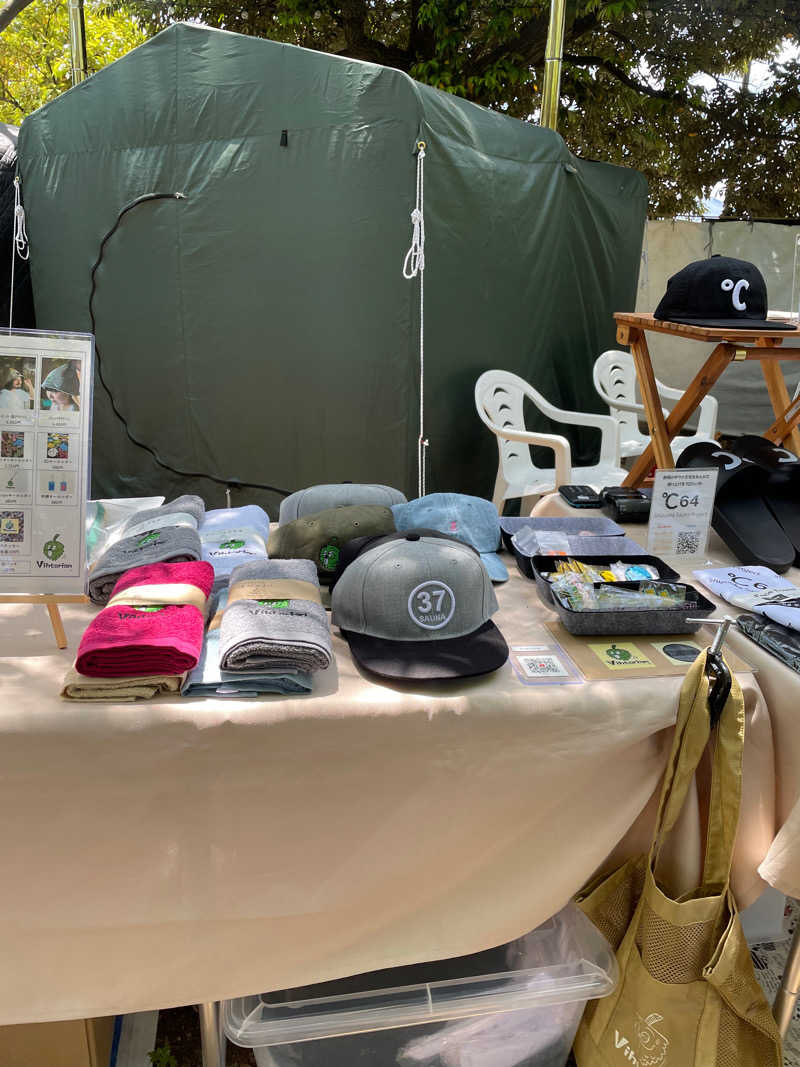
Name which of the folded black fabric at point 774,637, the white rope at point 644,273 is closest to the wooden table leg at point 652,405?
the folded black fabric at point 774,637

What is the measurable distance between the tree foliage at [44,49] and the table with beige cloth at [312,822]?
1369cm

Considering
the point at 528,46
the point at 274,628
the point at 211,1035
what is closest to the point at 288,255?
the point at 274,628

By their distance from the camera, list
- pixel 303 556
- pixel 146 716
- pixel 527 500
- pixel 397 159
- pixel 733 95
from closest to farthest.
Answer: pixel 146 716
pixel 303 556
pixel 397 159
pixel 527 500
pixel 733 95

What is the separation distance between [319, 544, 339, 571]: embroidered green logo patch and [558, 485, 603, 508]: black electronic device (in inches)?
30.6

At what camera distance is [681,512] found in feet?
5.85

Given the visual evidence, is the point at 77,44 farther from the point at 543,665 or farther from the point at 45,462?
the point at 543,665

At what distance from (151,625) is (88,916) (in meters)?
0.43

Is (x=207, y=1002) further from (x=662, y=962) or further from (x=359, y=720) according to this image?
(x=662, y=962)

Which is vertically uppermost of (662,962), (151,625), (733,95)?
(733,95)

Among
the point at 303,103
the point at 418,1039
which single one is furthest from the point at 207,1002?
the point at 303,103

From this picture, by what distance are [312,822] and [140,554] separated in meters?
0.62

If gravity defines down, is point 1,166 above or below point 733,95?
below

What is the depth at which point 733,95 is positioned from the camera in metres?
8.34

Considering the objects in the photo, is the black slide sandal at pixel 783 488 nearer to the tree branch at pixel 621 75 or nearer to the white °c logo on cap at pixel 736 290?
the white °c logo on cap at pixel 736 290
